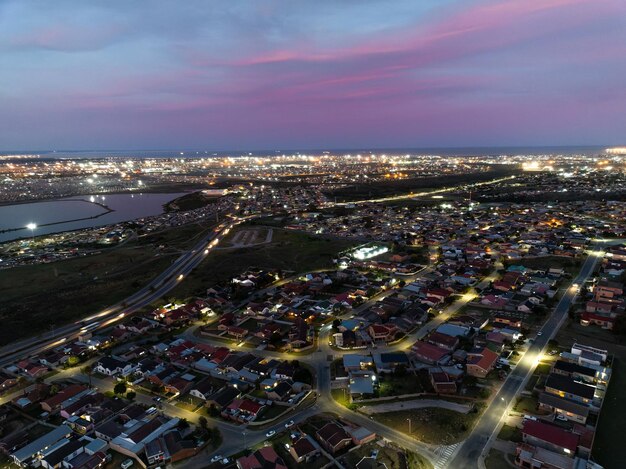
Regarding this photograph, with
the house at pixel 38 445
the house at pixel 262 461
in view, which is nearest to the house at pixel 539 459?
the house at pixel 262 461

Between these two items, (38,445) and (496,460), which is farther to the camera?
(38,445)

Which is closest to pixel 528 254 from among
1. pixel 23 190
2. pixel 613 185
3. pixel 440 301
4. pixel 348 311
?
pixel 440 301

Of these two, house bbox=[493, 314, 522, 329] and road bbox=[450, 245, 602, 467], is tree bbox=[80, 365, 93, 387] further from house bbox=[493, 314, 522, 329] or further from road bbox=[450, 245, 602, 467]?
house bbox=[493, 314, 522, 329]

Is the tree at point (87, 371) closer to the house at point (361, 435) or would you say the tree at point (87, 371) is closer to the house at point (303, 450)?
the house at point (303, 450)

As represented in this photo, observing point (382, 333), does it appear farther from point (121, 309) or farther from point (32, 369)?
point (121, 309)

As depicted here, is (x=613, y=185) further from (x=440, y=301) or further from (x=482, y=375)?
(x=482, y=375)

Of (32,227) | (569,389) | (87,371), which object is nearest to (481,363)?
(569,389)
